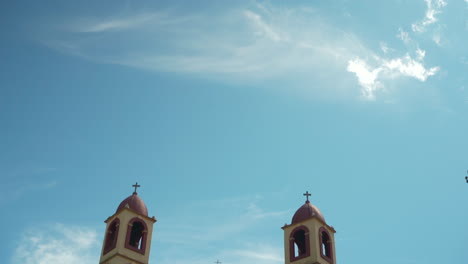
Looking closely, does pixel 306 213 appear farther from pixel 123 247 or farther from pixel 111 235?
pixel 111 235

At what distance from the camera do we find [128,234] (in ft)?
114

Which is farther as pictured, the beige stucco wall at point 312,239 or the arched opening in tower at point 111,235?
the arched opening in tower at point 111,235

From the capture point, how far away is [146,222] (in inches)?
1435


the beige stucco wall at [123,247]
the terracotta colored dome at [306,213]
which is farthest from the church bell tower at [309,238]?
the beige stucco wall at [123,247]

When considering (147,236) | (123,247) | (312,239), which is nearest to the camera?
(123,247)

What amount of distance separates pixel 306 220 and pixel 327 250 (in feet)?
8.70

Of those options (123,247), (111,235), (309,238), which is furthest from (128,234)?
(309,238)

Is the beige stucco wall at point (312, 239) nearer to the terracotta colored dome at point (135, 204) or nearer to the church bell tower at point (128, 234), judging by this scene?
the church bell tower at point (128, 234)

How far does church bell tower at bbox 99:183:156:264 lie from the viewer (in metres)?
33.7

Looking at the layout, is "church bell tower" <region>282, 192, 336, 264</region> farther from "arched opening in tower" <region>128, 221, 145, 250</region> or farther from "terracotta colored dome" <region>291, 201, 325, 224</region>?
"arched opening in tower" <region>128, 221, 145, 250</region>

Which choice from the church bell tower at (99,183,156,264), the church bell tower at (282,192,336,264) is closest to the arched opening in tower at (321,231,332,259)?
the church bell tower at (282,192,336,264)

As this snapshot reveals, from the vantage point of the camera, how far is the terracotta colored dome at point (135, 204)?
119 ft

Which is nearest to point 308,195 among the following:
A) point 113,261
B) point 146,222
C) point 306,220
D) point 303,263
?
point 306,220

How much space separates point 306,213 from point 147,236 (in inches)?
467
